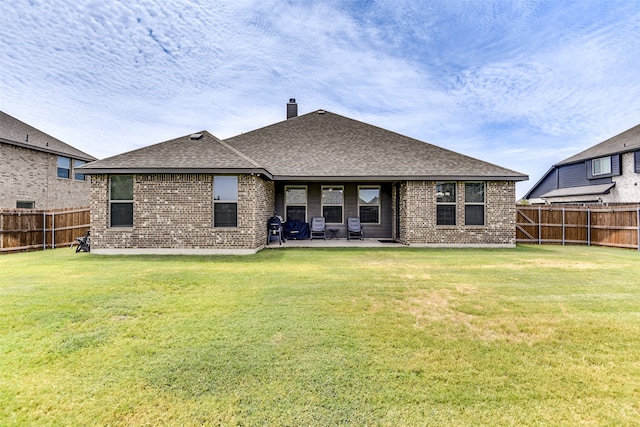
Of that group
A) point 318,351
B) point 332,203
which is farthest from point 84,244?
point 318,351

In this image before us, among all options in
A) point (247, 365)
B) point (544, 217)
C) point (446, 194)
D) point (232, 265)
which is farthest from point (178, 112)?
point (544, 217)

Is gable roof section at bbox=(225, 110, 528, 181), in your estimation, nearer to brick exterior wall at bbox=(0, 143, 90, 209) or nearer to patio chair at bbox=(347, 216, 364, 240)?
patio chair at bbox=(347, 216, 364, 240)

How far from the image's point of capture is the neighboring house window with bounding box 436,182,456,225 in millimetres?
11609

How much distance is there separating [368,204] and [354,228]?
53.8 inches

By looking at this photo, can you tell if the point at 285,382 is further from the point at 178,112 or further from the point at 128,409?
the point at 178,112

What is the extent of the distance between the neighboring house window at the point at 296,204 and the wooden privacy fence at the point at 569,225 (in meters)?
9.43

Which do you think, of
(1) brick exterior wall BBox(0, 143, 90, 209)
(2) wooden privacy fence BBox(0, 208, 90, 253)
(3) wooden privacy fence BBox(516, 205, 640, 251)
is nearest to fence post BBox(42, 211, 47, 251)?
(2) wooden privacy fence BBox(0, 208, 90, 253)

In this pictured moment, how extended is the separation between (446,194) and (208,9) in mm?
10350

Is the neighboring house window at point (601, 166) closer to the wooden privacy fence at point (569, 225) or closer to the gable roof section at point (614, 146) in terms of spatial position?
the gable roof section at point (614, 146)

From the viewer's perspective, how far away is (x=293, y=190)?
1347cm

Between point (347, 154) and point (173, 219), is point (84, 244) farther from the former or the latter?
point (347, 154)

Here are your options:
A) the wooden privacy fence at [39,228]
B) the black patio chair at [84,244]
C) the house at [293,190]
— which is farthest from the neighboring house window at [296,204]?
the wooden privacy fence at [39,228]

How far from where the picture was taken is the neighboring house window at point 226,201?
32.4 ft

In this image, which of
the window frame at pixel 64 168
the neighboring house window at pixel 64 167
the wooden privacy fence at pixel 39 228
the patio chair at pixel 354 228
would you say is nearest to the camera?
the wooden privacy fence at pixel 39 228
